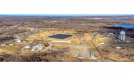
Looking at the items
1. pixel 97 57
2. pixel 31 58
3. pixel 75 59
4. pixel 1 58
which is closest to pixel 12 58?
pixel 1 58

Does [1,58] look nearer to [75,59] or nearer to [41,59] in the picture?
[41,59]

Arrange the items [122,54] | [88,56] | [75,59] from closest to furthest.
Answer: [75,59] → [88,56] → [122,54]

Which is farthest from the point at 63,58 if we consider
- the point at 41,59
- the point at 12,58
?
the point at 12,58

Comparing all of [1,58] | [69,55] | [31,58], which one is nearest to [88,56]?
[69,55]

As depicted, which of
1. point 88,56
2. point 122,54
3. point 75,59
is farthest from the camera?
point 122,54

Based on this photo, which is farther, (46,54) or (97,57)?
(46,54)

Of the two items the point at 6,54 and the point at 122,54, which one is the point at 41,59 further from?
the point at 122,54

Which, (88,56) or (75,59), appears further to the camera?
(88,56)

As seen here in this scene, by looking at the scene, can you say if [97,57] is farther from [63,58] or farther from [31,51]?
[31,51]
